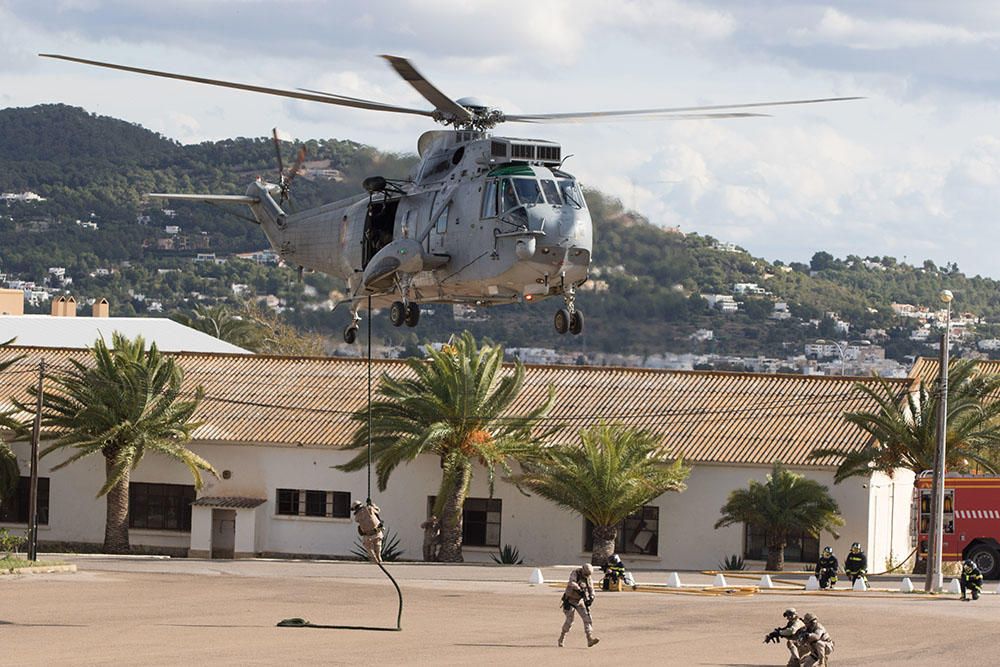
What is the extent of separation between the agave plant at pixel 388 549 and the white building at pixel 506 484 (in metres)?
0.27

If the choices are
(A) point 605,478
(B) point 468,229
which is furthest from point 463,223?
(A) point 605,478

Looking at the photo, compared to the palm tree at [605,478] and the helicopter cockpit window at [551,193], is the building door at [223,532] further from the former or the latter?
the helicopter cockpit window at [551,193]

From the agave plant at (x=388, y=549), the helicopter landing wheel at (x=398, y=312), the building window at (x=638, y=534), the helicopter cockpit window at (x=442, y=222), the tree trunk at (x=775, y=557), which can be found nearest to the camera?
the helicopter cockpit window at (x=442, y=222)

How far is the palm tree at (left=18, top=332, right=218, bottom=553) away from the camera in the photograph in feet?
178

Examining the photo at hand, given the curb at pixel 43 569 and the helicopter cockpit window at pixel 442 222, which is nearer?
the helicopter cockpit window at pixel 442 222

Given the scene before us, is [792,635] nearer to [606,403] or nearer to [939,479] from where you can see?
[939,479]

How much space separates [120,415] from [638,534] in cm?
1624

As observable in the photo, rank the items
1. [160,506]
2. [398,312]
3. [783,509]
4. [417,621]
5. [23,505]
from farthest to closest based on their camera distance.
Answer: [23,505] → [160,506] → [783,509] → [417,621] → [398,312]

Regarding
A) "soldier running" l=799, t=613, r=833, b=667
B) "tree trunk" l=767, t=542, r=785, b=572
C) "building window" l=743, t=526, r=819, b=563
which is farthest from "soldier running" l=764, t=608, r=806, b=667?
"building window" l=743, t=526, r=819, b=563

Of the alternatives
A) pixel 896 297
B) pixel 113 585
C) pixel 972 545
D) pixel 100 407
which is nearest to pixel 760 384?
pixel 972 545

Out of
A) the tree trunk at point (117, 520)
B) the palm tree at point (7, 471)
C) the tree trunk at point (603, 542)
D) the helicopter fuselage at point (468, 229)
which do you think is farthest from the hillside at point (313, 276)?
the palm tree at point (7, 471)

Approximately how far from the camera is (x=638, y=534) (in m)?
55.0

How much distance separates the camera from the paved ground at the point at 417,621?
2852cm

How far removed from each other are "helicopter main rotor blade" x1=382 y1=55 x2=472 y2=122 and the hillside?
430cm
